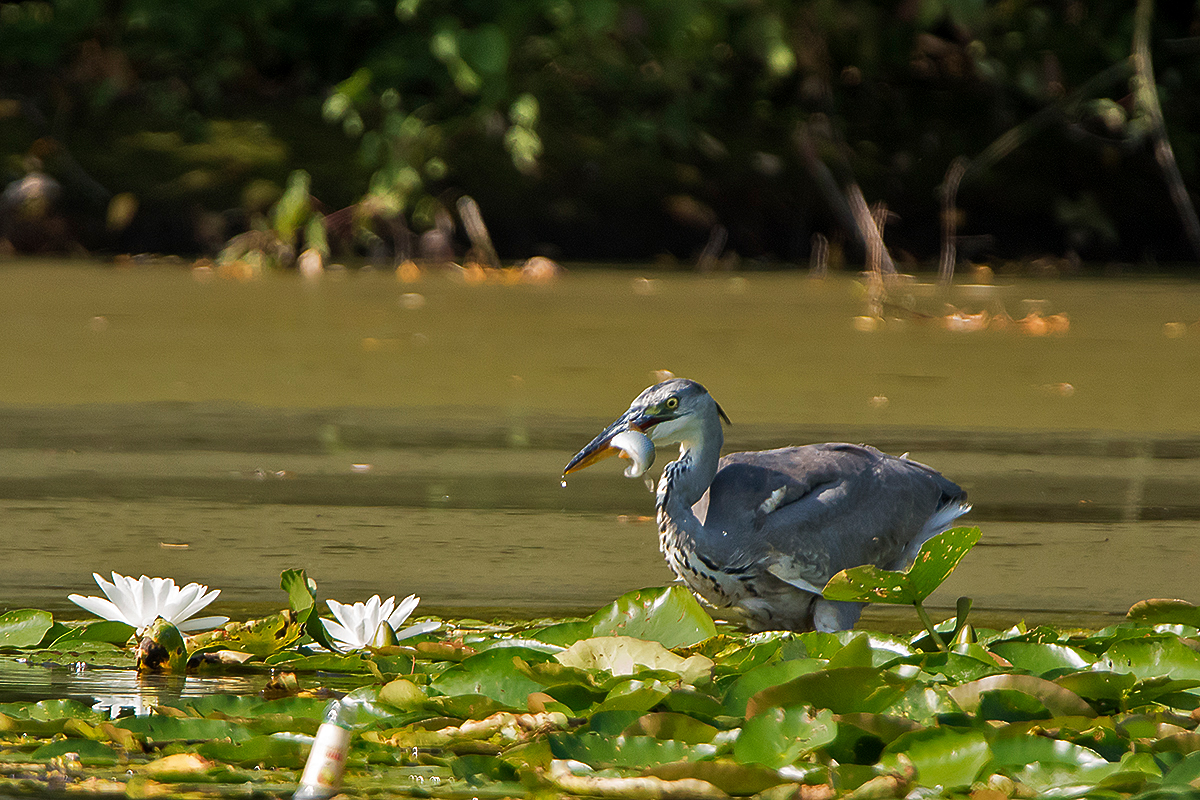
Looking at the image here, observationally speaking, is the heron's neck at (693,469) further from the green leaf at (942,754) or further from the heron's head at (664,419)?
the green leaf at (942,754)

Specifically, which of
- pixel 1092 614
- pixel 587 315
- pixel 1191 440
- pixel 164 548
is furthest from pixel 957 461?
pixel 587 315

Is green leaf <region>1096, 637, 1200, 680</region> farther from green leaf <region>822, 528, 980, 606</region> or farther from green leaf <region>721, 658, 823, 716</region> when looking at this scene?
green leaf <region>721, 658, 823, 716</region>

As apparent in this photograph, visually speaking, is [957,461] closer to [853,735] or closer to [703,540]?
[703,540]

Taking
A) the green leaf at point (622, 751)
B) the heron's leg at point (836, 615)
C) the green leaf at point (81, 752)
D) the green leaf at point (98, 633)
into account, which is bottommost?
the green leaf at point (622, 751)

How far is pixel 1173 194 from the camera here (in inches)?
468

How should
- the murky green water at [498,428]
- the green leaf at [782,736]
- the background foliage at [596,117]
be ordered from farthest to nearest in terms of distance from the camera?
the background foliage at [596,117] → the murky green water at [498,428] → the green leaf at [782,736]

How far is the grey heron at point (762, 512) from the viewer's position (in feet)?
10.5

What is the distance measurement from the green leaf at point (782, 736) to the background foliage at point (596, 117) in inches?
350

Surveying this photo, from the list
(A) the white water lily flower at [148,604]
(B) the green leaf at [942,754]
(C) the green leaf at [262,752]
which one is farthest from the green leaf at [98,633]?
(B) the green leaf at [942,754]

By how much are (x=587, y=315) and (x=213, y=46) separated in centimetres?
499

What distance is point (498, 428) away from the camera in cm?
539

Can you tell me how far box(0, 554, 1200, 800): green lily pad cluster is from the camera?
219 centimetres

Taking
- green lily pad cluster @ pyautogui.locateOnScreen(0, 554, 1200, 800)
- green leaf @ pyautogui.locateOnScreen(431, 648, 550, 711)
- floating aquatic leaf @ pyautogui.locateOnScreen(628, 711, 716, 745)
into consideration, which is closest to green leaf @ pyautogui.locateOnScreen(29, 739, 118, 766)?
green lily pad cluster @ pyautogui.locateOnScreen(0, 554, 1200, 800)

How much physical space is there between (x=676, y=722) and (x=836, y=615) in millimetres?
905
